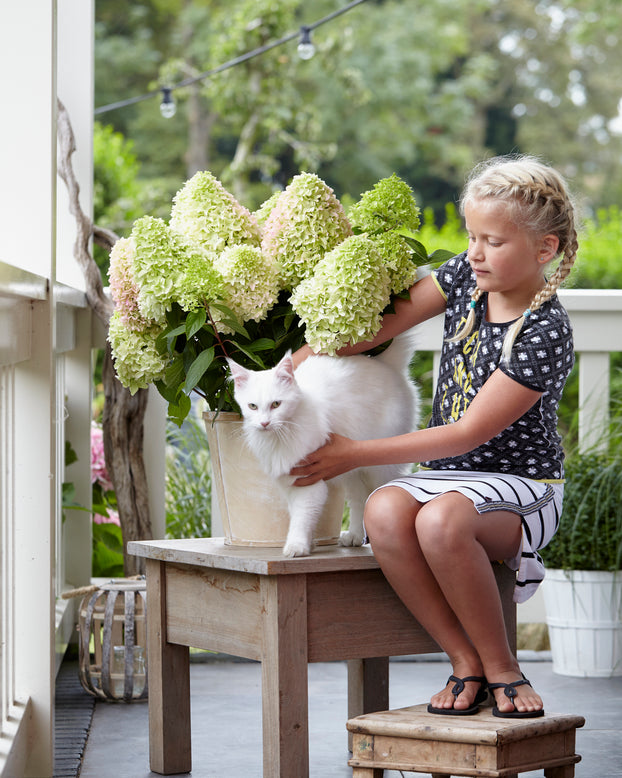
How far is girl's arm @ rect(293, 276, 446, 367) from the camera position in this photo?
6.66ft

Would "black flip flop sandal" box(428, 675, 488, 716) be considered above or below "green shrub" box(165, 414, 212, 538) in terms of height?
below

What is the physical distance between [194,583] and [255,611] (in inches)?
8.5

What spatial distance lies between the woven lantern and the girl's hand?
102 cm

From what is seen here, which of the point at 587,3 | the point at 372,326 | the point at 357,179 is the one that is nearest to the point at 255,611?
the point at 372,326

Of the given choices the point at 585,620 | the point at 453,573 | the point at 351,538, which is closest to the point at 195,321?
the point at 351,538

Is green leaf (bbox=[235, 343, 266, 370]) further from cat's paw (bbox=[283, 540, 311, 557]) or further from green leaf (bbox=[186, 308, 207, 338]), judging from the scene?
cat's paw (bbox=[283, 540, 311, 557])

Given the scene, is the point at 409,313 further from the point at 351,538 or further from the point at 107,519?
the point at 107,519

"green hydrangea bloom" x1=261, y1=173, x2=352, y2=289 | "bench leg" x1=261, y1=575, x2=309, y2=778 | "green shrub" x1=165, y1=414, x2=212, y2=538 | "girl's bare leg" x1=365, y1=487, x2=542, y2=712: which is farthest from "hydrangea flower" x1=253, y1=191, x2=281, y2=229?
"green shrub" x1=165, y1=414, x2=212, y2=538

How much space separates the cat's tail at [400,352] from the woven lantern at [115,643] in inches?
41.6

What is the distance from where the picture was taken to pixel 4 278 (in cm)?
167

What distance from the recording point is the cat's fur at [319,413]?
1.82 metres

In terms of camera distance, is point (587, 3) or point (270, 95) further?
point (587, 3)

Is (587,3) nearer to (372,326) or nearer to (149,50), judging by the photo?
(149,50)

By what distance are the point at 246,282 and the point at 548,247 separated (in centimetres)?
56
